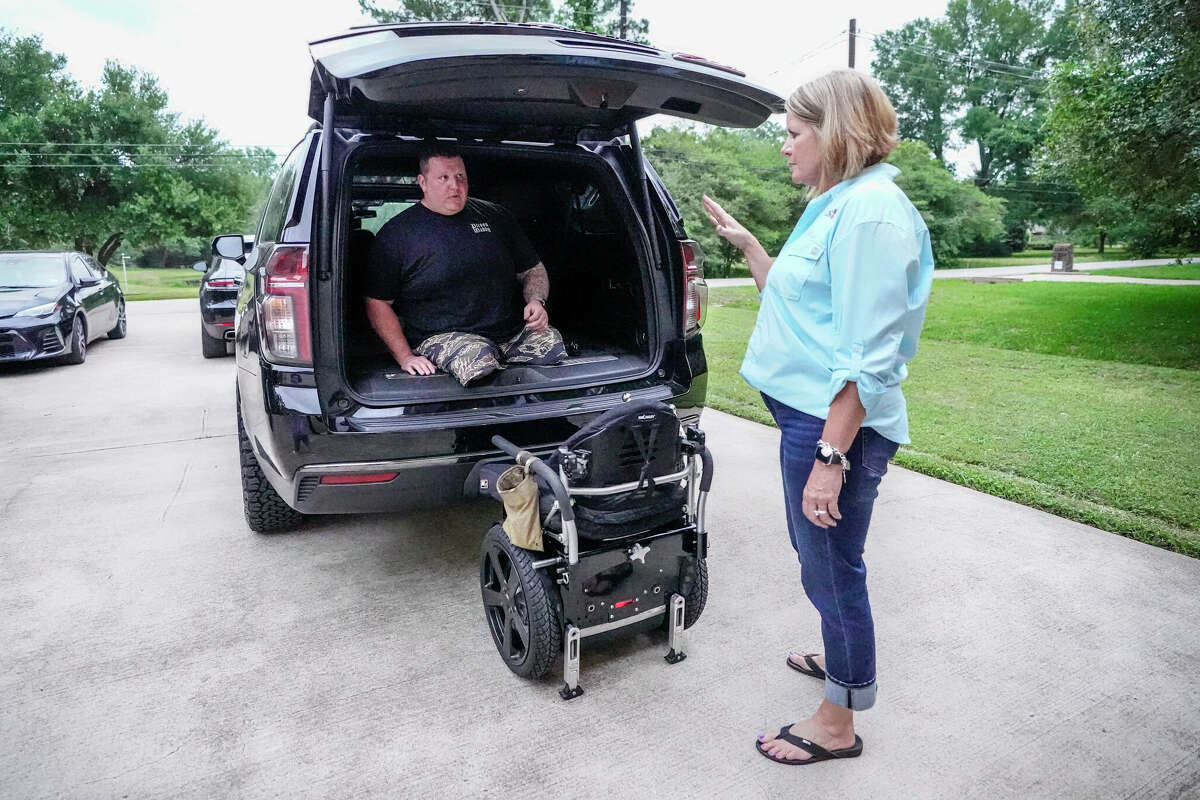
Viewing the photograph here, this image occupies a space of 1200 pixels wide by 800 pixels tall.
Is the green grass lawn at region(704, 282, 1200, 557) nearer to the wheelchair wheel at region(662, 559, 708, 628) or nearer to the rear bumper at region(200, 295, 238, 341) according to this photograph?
the wheelchair wheel at region(662, 559, 708, 628)

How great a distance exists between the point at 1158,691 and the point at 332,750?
2384 mm

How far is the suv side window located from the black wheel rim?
1316mm

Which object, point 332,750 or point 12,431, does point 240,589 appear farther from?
point 12,431

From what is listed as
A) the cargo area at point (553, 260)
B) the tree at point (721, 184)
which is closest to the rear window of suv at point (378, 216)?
the cargo area at point (553, 260)

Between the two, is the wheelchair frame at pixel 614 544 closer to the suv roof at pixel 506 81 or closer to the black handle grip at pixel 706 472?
the black handle grip at pixel 706 472

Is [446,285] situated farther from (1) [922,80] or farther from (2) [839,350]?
(1) [922,80]

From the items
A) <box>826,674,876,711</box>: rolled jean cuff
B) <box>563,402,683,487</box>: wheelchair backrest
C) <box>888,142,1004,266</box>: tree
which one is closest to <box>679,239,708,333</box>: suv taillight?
<box>563,402,683,487</box>: wheelchair backrest

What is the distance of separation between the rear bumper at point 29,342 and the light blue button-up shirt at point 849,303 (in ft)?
26.7

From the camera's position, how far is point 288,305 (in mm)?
2492

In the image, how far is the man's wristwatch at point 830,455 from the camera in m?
1.72

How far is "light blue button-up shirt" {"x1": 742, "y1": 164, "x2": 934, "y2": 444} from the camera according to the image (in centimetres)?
165

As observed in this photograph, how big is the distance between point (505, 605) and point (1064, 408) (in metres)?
5.06

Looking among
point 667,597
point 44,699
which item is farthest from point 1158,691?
point 44,699

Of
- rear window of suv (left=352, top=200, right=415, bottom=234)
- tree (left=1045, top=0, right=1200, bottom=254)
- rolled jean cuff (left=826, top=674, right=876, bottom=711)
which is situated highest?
tree (left=1045, top=0, right=1200, bottom=254)
